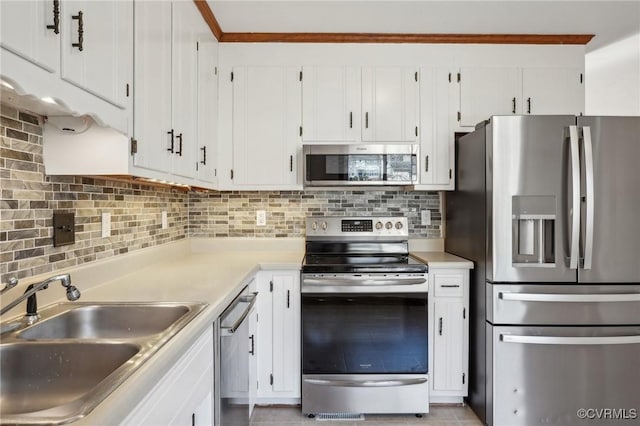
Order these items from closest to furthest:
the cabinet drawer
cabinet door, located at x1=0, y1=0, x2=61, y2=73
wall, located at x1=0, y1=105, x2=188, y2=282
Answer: cabinet door, located at x1=0, y1=0, x2=61, y2=73
wall, located at x1=0, y1=105, x2=188, y2=282
the cabinet drawer

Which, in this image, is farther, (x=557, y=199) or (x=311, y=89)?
(x=311, y=89)

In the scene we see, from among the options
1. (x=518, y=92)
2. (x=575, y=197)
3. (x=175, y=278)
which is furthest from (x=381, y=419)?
(x=518, y=92)

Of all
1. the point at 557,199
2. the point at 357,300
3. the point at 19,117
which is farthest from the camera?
the point at 357,300

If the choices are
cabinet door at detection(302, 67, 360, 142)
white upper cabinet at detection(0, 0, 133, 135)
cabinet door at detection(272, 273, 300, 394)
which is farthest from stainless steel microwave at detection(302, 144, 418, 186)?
white upper cabinet at detection(0, 0, 133, 135)

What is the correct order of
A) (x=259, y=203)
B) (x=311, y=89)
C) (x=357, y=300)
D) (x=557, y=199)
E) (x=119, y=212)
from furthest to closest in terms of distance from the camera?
(x=259, y=203) < (x=311, y=89) < (x=357, y=300) < (x=557, y=199) < (x=119, y=212)

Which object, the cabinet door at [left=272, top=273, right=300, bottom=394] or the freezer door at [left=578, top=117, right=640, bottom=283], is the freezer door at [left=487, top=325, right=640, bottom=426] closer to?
the freezer door at [left=578, top=117, right=640, bottom=283]

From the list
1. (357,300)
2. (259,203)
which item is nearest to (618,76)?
(357,300)

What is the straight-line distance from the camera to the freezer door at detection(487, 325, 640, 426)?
205cm

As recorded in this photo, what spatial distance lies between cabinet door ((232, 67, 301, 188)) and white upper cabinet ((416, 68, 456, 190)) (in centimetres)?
86

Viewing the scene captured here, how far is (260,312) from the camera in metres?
2.30

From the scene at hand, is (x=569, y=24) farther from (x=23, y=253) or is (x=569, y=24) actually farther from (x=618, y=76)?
(x=23, y=253)

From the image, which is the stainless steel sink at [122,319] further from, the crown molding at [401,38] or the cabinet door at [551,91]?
the cabinet door at [551,91]

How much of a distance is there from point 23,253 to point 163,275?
0.69m

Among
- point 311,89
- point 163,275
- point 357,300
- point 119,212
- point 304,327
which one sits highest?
point 311,89
